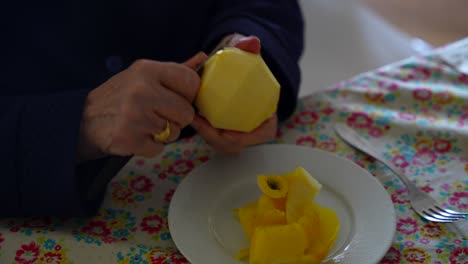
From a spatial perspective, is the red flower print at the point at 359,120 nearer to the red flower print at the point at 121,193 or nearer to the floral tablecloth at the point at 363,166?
the floral tablecloth at the point at 363,166

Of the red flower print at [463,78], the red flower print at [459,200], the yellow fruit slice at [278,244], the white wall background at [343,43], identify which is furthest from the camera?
the white wall background at [343,43]

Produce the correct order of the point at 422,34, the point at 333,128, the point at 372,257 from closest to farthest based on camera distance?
the point at 372,257 < the point at 333,128 < the point at 422,34

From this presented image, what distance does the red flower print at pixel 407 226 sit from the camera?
0.58m

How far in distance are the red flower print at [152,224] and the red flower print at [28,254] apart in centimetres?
12

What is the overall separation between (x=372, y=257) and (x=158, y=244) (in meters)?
0.23

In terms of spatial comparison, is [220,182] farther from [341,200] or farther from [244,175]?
[341,200]

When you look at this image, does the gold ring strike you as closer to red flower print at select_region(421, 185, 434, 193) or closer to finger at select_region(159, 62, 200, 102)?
finger at select_region(159, 62, 200, 102)

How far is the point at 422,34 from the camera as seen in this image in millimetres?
1578

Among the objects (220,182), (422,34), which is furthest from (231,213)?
(422,34)

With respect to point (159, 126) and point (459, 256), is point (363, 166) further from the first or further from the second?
point (159, 126)

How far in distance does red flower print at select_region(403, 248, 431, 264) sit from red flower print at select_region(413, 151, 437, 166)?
0.52ft

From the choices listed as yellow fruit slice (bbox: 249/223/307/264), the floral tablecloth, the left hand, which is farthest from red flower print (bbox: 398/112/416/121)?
yellow fruit slice (bbox: 249/223/307/264)

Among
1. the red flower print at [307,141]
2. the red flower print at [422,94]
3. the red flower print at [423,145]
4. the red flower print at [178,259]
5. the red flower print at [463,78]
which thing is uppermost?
the red flower print at [463,78]

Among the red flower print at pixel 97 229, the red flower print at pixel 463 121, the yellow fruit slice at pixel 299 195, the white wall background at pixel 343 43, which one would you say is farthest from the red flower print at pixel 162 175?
the white wall background at pixel 343 43
